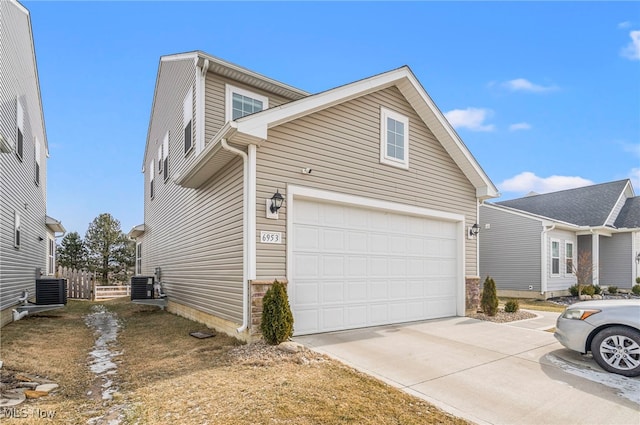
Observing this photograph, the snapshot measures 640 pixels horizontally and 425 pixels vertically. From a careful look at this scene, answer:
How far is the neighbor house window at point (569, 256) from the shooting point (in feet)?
57.3

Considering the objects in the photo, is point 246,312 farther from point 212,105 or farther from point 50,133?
point 50,133

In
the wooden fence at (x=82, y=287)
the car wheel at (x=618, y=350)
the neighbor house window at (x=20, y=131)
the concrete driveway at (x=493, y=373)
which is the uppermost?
the neighbor house window at (x=20, y=131)

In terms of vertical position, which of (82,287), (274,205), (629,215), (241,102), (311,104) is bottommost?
(82,287)

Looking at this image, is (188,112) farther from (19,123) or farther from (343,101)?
(19,123)

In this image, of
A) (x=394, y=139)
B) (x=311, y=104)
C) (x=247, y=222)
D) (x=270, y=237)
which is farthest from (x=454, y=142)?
(x=247, y=222)

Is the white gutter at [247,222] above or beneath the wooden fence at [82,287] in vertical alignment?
above

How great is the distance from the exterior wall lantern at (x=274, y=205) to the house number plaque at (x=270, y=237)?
29cm

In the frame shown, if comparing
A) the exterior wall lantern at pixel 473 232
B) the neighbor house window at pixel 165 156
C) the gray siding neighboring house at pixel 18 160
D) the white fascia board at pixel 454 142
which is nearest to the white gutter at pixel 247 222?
the gray siding neighboring house at pixel 18 160

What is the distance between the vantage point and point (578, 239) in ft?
62.1

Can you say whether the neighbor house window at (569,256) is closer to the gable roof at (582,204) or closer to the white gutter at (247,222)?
the gable roof at (582,204)

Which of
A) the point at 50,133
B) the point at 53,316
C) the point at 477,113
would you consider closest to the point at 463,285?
the point at 53,316

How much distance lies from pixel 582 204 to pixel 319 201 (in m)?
18.8

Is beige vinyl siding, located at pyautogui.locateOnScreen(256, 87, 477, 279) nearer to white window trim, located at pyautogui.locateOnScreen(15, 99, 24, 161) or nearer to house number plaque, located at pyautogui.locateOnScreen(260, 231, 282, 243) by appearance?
house number plaque, located at pyautogui.locateOnScreen(260, 231, 282, 243)

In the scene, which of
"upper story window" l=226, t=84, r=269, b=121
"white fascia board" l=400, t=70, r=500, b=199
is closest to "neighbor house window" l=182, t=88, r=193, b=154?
"upper story window" l=226, t=84, r=269, b=121
